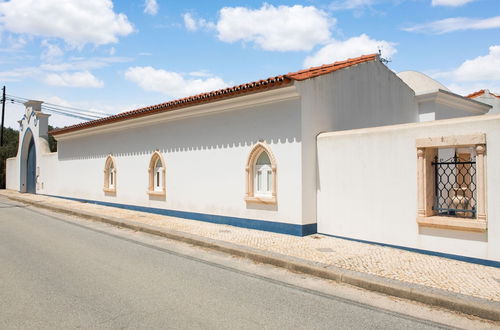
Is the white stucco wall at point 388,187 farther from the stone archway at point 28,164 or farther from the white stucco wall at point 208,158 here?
the stone archway at point 28,164

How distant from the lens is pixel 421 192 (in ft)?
25.8

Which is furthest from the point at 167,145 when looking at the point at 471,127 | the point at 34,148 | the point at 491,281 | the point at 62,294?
the point at 34,148

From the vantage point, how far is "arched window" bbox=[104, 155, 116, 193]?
17.4m

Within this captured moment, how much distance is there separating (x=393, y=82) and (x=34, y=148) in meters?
23.8

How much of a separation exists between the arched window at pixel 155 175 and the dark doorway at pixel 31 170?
1560 cm

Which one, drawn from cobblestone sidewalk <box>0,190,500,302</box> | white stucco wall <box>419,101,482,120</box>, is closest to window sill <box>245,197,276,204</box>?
cobblestone sidewalk <box>0,190,500,302</box>

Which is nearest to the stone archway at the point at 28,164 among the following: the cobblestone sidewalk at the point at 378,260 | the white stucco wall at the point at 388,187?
the cobblestone sidewalk at the point at 378,260

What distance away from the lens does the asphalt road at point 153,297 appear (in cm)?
456

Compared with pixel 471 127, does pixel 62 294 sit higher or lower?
lower

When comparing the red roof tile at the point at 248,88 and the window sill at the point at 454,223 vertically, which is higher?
the red roof tile at the point at 248,88

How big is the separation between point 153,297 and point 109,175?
1366cm

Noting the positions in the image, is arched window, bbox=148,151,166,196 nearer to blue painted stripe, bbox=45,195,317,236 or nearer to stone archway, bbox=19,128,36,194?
blue painted stripe, bbox=45,195,317,236

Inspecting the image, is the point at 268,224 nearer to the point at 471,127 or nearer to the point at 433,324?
the point at 471,127

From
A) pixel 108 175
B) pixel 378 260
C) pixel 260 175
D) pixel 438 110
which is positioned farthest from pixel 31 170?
pixel 378 260
